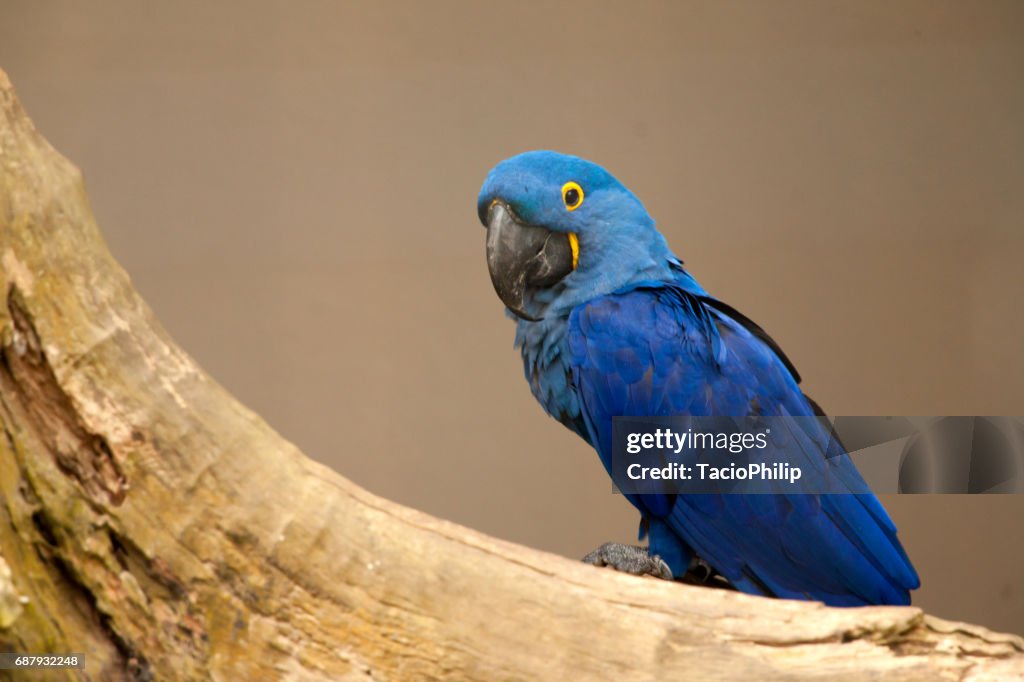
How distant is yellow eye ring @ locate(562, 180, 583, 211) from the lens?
76.0 inches

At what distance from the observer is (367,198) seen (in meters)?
3.28

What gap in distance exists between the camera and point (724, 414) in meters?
1.79

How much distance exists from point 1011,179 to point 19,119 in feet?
10.0

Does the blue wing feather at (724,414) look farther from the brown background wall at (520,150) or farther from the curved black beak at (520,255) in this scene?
the brown background wall at (520,150)

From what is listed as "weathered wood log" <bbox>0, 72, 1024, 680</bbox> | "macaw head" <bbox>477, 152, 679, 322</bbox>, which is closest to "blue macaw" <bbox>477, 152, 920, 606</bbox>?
"macaw head" <bbox>477, 152, 679, 322</bbox>

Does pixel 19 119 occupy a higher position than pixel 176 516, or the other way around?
pixel 19 119

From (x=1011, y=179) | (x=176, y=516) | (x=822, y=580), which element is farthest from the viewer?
(x=1011, y=179)

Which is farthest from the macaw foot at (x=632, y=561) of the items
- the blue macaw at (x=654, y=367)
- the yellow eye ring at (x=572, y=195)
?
the yellow eye ring at (x=572, y=195)

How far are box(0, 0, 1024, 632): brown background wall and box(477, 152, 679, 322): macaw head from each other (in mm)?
1351

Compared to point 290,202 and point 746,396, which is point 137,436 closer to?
point 746,396

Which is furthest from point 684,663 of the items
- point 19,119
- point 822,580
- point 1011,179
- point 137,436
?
point 1011,179

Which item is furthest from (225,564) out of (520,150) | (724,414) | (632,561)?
(520,150)

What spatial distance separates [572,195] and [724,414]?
535 millimetres

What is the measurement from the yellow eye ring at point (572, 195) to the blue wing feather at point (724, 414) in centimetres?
20
